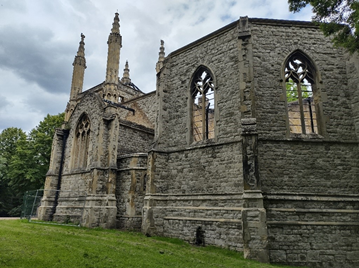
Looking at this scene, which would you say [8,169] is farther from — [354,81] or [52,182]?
[354,81]

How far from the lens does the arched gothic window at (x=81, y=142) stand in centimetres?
1767

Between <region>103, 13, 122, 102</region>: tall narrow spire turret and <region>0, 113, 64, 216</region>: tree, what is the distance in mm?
9509

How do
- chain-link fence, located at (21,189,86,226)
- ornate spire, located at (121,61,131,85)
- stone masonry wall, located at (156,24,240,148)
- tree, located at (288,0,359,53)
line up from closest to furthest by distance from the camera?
tree, located at (288,0,359,53), stone masonry wall, located at (156,24,240,148), chain-link fence, located at (21,189,86,226), ornate spire, located at (121,61,131,85)

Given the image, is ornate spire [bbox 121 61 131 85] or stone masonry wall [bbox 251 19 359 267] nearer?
stone masonry wall [bbox 251 19 359 267]

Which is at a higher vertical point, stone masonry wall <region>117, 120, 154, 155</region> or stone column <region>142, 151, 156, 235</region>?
stone masonry wall <region>117, 120, 154, 155</region>

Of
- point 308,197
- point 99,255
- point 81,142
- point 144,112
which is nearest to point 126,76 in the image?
point 144,112

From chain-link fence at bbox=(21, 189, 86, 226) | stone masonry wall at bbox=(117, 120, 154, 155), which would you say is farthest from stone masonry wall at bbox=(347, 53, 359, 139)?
Result: chain-link fence at bbox=(21, 189, 86, 226)

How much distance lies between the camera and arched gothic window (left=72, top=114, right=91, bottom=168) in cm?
1767

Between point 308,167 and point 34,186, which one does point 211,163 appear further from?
point 34,186

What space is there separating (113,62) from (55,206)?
11.6m

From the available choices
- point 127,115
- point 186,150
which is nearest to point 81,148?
point 127,115

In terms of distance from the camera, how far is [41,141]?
26.5m

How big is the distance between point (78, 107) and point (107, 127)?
4.02 metres

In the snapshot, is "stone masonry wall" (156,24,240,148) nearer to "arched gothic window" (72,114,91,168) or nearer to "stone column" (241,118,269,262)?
"stone column" (241,118,269,262)
